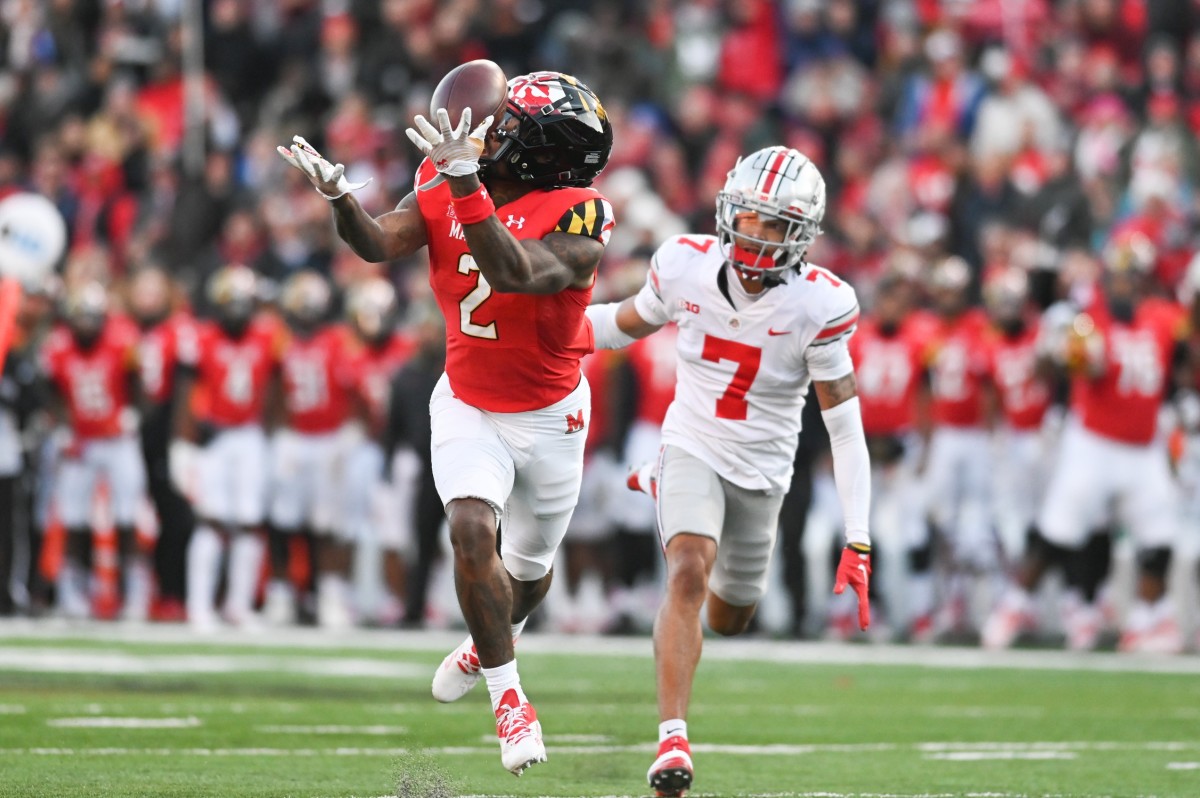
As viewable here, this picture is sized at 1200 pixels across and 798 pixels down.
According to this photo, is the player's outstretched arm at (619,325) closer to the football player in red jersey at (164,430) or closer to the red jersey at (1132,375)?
the red jersey at (1132,375)

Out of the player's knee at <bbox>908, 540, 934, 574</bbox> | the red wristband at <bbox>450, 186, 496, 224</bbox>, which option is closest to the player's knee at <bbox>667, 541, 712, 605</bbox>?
the red wristband at <bbox>450, 186, 496, 224</bbox>

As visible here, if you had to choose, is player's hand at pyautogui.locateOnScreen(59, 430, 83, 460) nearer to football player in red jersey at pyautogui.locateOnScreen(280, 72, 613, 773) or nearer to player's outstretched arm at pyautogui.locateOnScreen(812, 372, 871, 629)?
football player in red jersey at pyautogui.locateOnScreen(280, 72, 613, 773)

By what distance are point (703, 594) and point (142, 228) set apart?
10963mm

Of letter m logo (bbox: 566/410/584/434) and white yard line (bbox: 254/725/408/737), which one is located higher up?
letter m logo (bbox: 566/410/584/434)

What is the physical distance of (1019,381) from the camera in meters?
12.4

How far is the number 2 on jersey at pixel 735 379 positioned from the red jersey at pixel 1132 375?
5.28 meters

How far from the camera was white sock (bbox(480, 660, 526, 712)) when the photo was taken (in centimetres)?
589

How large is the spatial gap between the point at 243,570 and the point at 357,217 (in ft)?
25.6

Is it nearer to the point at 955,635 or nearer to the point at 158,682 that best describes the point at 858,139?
the point at 955,635

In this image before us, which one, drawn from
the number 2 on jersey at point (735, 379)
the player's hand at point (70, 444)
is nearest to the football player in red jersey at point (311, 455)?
the player's hand at point (70, 444)

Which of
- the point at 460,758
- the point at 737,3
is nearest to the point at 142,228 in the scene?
the point at 737,3

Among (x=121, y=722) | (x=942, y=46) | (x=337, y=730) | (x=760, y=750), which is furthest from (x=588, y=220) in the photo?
(x=942, y=46)

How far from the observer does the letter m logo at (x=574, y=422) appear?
6.39 metres

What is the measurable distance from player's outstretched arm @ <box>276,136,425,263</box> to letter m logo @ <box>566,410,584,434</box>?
28.5 inches
